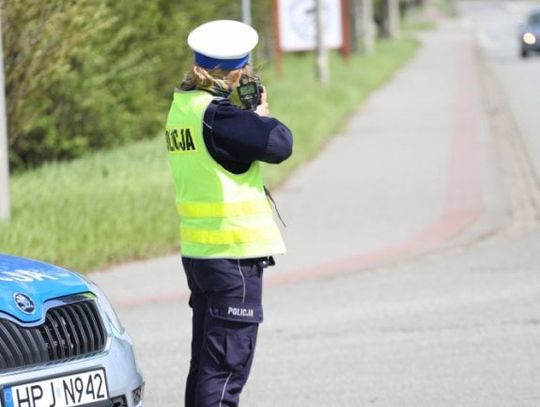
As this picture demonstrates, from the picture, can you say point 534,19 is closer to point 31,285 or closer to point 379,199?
point 379,199

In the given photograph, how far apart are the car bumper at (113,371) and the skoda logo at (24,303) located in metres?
0.23

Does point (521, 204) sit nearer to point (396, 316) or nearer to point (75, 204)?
point (75, 204)

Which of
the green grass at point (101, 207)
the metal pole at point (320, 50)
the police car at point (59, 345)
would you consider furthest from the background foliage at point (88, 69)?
the police car at point (59, 345)

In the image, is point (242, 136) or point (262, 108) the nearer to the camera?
point (242, 136)

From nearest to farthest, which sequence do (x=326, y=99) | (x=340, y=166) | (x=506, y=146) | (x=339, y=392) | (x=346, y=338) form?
1. (x=339, y=392)
2. (x=346, y=338)
3. (x=340, y=166)
4. (x=506, y=146)
5. (x=326, y=99)

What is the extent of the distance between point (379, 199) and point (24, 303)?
1113 centimetres

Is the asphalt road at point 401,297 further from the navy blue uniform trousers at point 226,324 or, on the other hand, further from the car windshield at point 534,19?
the car windshield at point 534,19

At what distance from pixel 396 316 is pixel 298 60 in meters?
32.8

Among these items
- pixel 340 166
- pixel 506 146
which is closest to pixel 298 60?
pixel 506 146

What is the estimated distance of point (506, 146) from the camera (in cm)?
2370

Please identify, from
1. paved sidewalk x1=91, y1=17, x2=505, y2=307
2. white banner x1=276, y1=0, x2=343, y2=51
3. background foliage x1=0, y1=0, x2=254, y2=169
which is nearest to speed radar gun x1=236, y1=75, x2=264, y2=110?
paved sidewalk x1=91, y1=17, x2=505, y2=307

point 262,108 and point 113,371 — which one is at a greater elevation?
point 262,108

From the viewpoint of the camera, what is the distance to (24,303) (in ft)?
20.3

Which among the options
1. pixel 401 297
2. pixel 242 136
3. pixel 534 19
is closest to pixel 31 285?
pixel 242 136
